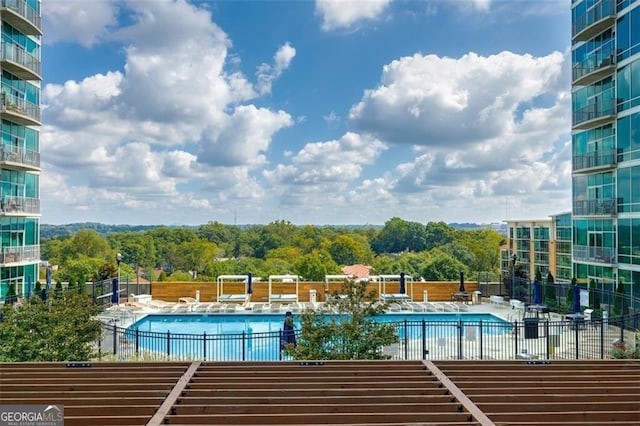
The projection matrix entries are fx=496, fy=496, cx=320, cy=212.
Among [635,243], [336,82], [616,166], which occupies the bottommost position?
[635,243]

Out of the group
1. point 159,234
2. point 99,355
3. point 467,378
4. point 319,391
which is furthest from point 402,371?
point 159,234

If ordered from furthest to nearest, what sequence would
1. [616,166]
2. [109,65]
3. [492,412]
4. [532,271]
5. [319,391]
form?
[532,271]
[109,65]
[616,166]
[319,391]
[492,412]

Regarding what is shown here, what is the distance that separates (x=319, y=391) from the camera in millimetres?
6777

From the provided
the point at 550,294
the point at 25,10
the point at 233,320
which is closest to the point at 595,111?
the point at 550,294

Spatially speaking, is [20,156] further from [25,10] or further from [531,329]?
[531,329]

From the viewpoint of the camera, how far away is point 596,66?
25.6m

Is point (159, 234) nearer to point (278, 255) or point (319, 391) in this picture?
point (278, 255)

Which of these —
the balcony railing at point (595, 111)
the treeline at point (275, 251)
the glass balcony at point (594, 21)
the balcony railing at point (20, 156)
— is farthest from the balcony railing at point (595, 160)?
the balcony railing at point (20, 156)

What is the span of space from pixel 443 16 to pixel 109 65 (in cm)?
2696

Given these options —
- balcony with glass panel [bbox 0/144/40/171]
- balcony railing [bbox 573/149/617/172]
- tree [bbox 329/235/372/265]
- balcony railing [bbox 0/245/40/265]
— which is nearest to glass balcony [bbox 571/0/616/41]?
balcony railing [bbox 573/149/617/172]

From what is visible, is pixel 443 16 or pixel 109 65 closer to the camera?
pixel 443 16

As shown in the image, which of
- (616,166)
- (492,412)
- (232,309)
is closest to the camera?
(492,412)

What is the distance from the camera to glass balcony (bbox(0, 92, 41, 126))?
2475 cm

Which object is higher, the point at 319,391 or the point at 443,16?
the point at 443,16
